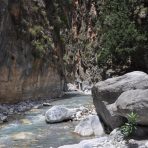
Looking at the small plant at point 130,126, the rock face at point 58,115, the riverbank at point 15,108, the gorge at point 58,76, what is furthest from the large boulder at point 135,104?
the riverbank at point 15,108

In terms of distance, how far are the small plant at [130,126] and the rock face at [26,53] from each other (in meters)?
12.3

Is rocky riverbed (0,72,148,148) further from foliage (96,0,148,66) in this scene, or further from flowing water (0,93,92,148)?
foliage (96,0,148,66)

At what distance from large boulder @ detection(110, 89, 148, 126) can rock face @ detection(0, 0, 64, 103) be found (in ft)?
39.5

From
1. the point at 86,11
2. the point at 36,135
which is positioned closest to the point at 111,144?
the point at 36,135

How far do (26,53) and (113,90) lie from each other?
12.6 metres

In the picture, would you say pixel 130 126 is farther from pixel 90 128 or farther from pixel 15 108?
pixel 15 108

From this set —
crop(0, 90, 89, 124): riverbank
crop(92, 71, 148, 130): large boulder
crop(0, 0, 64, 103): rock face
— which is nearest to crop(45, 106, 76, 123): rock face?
crop(0, 90, 89, 124): riverbank

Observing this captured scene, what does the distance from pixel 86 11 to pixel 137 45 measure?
2368 centimetres

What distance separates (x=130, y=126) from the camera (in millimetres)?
12000

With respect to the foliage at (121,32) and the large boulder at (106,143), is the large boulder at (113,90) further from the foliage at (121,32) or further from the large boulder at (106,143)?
the foliage at (121,32)

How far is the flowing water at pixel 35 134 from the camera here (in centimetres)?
1381

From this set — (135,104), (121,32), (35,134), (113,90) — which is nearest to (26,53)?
(121,32)

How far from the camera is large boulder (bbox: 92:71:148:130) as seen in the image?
13.0 m

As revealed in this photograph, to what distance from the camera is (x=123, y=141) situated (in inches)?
471
